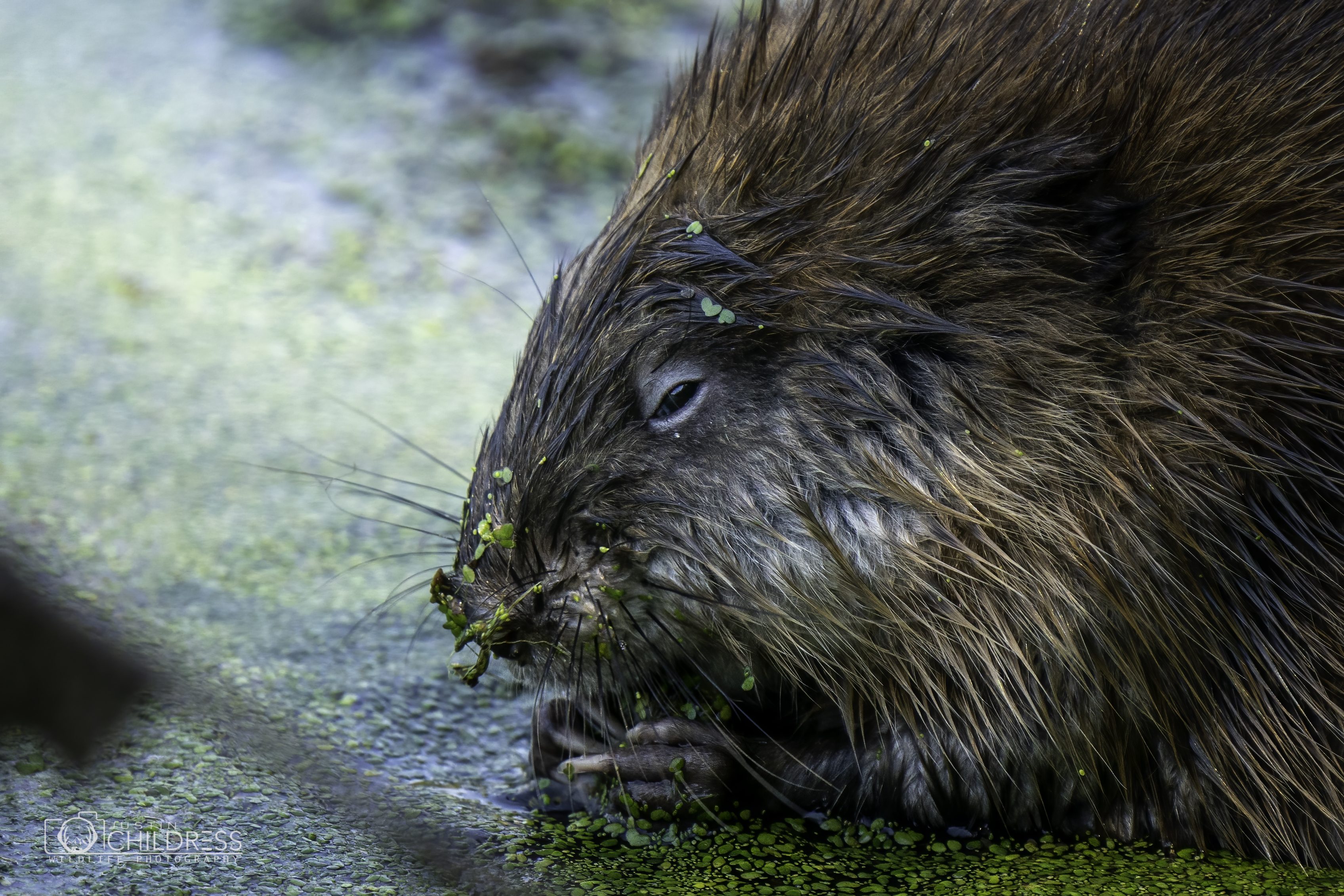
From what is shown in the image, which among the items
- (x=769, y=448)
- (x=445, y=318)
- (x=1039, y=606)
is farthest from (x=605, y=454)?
(x=445, y=318)

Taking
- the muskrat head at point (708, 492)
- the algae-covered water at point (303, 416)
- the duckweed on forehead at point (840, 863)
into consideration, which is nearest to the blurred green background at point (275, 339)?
the algae-covered water at point (303, 416)

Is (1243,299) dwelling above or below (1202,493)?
above

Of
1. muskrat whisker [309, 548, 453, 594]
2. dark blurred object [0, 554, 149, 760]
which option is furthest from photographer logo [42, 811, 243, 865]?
muskrat whisker [309, 548, 453, 594]

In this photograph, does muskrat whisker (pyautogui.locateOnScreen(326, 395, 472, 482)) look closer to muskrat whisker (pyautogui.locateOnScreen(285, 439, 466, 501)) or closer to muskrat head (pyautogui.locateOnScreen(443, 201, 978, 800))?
muskrat whisker (pyautogui.locateOnScreen(285, 439, 466, 501))

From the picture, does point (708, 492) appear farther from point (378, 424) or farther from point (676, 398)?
point (378, 424)

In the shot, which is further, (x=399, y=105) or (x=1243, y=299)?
(x=399, y=105)

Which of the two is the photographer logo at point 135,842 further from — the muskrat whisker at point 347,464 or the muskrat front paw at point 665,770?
the muskrat whisker at point 347,464

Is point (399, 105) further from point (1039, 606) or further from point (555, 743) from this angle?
point (1039, 606)
